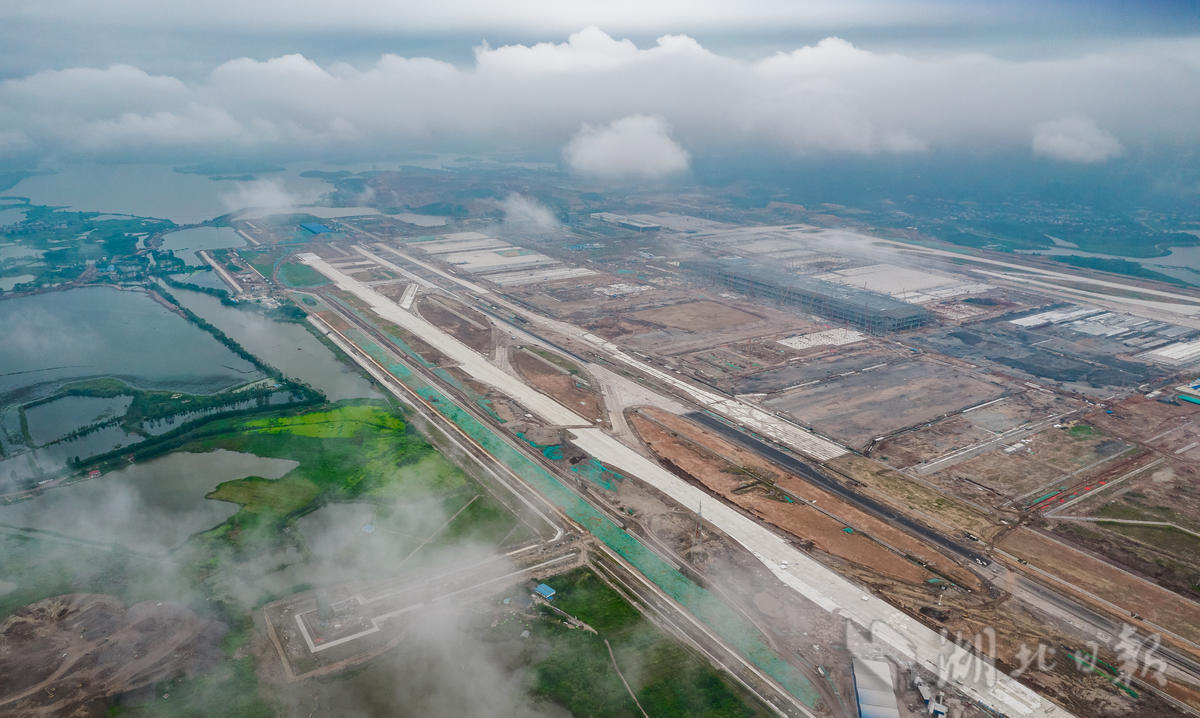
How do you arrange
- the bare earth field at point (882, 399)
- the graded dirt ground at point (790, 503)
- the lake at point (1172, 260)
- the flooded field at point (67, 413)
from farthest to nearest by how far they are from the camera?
1. the lake at point (1172, 260)
2. the bare earth field at point (882, 399)
3. the flooded field at point (67, 413)
4. the graded dirt ground at point (790, 503)

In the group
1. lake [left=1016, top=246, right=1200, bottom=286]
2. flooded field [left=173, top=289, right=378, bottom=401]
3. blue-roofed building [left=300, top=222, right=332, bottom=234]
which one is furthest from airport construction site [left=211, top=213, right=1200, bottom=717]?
blue-roofed building [left=300, top=222, right=332, bottom=234]

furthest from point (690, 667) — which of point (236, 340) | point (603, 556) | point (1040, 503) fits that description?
point (236, 340)

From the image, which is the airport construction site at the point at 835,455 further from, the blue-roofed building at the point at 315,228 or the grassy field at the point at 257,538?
the blue-roofed building at the point at 315,228

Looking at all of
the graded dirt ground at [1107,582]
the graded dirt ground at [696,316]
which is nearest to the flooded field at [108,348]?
the graded dirt ground at [696,316]

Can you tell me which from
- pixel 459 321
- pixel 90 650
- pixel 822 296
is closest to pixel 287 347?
pixel 459 321

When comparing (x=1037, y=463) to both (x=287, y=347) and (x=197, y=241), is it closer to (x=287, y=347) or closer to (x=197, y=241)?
(x=287, y=347)

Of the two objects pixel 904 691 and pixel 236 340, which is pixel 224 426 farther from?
pixel 904 691
